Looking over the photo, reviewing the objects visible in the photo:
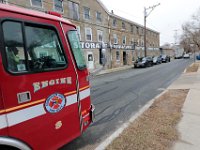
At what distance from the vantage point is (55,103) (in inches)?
113

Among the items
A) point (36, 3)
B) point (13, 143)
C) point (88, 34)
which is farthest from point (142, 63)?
point (13, 143)

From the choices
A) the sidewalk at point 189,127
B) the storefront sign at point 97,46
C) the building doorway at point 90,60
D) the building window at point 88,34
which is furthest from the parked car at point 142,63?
the sidewalk at point 189,127

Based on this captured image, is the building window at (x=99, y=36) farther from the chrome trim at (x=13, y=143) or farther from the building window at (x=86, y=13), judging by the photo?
the chrome trim at (x=13, y=143)

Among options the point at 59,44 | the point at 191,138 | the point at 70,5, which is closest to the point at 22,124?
the point at 59,44

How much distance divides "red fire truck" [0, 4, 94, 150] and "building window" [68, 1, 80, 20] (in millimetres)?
19238

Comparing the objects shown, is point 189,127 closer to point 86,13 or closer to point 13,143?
point 13,143

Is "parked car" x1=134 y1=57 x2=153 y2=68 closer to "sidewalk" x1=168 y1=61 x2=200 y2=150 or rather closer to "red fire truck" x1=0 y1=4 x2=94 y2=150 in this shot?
"sidewalk" x1=168 y1=61 x2=200 y2=150

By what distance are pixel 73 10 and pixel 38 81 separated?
20.9 metres

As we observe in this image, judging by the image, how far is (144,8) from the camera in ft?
107

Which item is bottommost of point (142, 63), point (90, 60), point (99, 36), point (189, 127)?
point (189, 127)

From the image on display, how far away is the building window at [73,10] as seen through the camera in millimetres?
21188

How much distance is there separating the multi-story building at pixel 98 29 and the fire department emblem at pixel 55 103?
49.0ft

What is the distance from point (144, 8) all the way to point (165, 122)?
31.7 metres

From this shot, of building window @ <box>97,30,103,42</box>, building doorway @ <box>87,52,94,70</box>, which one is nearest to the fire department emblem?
building doorway @ <box>87,52,94,70</box>
